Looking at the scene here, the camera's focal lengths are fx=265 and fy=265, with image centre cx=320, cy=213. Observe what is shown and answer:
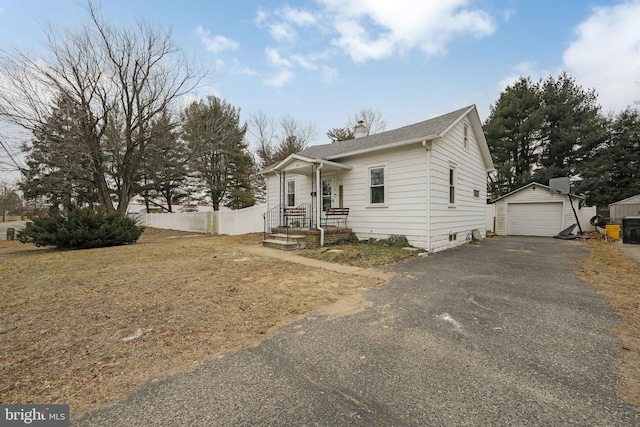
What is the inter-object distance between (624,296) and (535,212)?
12.5 meters

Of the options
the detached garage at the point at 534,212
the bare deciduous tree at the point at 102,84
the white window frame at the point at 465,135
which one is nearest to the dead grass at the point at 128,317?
the white window frame at the point at 465,135

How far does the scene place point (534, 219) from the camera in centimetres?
1439

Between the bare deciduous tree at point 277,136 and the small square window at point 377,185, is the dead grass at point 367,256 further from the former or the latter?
the bare deciduous tree at point 277,136

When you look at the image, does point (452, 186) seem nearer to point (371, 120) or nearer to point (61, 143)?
point (61, 143)

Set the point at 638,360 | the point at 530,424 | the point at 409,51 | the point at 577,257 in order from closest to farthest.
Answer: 1. the point at 530,424
2. the point at 638,360
3. the point at 577,257
4. the point at 409,51

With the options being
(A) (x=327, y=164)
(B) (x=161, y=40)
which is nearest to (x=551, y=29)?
(A) (x=327, y=164)

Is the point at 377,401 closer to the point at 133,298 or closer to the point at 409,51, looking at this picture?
the point at 133,298

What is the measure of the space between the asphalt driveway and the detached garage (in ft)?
42.1

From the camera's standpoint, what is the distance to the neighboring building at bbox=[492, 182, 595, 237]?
13.6 meters

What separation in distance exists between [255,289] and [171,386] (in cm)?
251

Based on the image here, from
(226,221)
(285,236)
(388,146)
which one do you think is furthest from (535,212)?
(226,221)

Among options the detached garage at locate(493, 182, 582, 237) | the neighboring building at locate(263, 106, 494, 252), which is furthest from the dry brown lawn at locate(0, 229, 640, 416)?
the detached garage at locate(493, 182, 582, 237)

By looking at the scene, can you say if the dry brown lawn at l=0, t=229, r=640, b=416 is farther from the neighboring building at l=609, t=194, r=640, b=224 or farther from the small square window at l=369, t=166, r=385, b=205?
the neighboring building at l=609, t=194, r=640, b=224

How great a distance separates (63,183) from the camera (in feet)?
48.4
